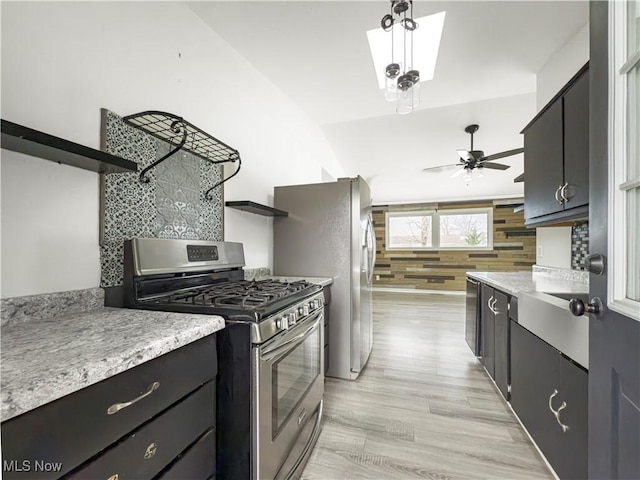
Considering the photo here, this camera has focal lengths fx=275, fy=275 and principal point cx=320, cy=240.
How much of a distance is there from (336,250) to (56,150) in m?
1.86

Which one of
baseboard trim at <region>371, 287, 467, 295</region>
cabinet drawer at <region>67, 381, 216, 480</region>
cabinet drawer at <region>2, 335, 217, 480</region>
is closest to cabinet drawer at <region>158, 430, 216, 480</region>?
cabinet drawer at <region>67, 381, 216, 480</region>

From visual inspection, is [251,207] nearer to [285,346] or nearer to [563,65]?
[285,346]

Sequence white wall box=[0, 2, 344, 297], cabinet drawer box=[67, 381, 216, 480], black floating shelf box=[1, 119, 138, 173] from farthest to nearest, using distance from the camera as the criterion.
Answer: white wall box=[0, 2, 344, 297], black floating shelf box=[1, 119, 138, 173], cabinet drawer box=[67, 381, 216, 480]

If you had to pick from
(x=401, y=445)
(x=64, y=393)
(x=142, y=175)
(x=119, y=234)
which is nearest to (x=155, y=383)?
(x=64, y=393)

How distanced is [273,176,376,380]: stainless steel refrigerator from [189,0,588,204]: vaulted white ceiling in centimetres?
102

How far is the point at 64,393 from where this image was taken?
522mm

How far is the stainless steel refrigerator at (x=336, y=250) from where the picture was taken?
237 cm

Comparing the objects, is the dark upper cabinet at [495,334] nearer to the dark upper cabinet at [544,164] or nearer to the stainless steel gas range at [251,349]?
the dark upper cabinet at [544,164]

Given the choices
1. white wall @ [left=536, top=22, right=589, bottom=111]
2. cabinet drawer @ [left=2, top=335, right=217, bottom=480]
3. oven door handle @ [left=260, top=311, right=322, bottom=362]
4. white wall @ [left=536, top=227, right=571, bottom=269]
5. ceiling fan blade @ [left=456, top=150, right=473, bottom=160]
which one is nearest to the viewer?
cabinet drawer @ [left=2, top=335, right=217, bottom=480]

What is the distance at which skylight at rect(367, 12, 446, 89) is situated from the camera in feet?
6.32

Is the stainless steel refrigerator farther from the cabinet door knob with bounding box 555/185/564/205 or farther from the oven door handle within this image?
the cabinet door knob with bounding box 555/185/564/205

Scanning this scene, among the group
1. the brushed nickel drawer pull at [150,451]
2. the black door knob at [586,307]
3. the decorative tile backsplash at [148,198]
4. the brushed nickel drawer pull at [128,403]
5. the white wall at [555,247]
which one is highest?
the decorative tile backsplash at [148,198]

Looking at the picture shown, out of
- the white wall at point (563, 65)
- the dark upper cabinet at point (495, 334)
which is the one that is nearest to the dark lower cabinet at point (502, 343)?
the dark upper cabinet at point (495, 334)

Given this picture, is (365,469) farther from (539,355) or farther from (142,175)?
(142,175)
